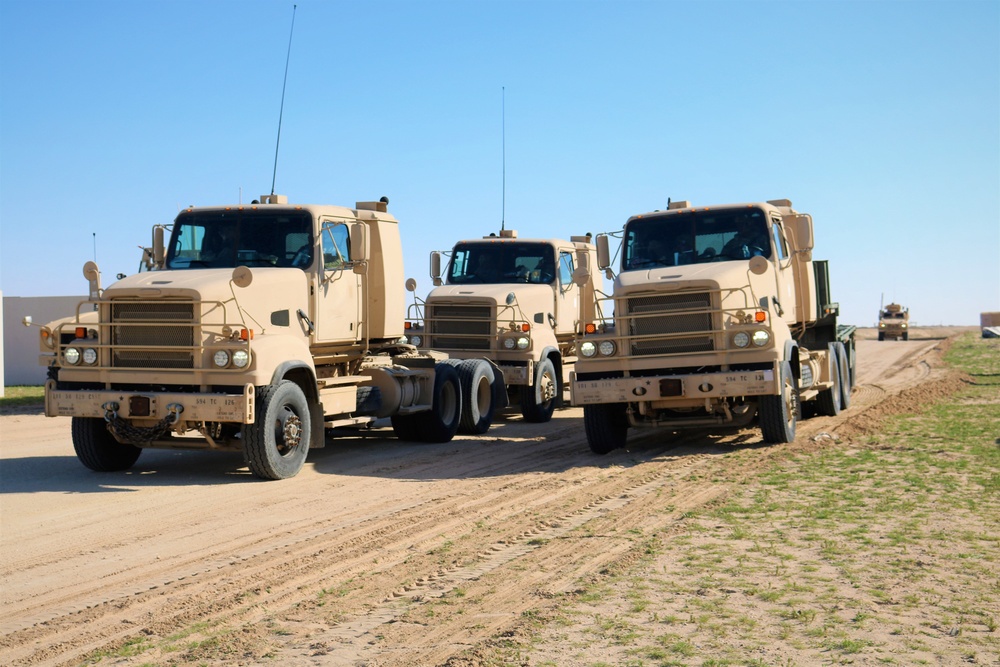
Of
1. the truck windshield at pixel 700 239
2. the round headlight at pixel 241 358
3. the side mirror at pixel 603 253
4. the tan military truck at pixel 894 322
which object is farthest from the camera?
the tan military truck at pixel 894 322

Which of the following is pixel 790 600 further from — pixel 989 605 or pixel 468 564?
pixel 468 564

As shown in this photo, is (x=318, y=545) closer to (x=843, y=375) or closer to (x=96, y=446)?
(x=96, y=446)

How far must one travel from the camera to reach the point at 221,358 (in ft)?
35.0

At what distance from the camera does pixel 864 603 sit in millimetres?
6094

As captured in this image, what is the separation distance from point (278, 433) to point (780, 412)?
6.04 metres

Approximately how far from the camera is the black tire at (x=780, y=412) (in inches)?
506

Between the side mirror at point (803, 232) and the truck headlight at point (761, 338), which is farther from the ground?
the side mirror at point (803, 232)

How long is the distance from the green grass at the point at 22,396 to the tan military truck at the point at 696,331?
14585 mm

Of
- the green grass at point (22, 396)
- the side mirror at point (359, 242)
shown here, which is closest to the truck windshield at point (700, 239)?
the side mirror at point (359, 242)

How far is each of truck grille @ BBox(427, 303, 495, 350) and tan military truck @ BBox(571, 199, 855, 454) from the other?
12.8ft

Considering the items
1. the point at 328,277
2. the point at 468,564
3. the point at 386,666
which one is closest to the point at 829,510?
the point at 468,564

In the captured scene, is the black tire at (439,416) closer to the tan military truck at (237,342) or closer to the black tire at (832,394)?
the tan military truck at (237,342)

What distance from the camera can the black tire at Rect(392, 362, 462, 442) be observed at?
1507 centimetres

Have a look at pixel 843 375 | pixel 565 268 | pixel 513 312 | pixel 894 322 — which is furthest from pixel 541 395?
pixel 894 322
